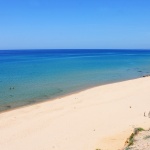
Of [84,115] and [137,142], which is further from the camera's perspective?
[84,115]

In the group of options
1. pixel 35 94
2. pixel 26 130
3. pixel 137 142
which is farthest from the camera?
pixel 35 94

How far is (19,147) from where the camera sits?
13961 millimetres

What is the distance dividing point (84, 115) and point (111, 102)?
4.90 metres

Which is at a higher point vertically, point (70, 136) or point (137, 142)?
point (137, 142)

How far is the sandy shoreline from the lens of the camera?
14.1 meters

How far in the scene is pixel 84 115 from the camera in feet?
63.6

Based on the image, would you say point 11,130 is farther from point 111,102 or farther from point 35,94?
point 35,94

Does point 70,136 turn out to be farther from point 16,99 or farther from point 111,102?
point 16,99

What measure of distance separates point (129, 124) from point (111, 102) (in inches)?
273

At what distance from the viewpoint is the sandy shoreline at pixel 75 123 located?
46.3 feet

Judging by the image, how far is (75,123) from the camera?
17.5 meters

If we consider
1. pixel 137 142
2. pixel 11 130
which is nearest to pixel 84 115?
pixel 11 130

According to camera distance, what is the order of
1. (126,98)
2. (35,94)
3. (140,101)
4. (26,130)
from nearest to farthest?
(26,130) → (140,101) → (126,98) → (35,94)

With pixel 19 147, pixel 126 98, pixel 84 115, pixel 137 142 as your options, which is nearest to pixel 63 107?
pixel 84 115
